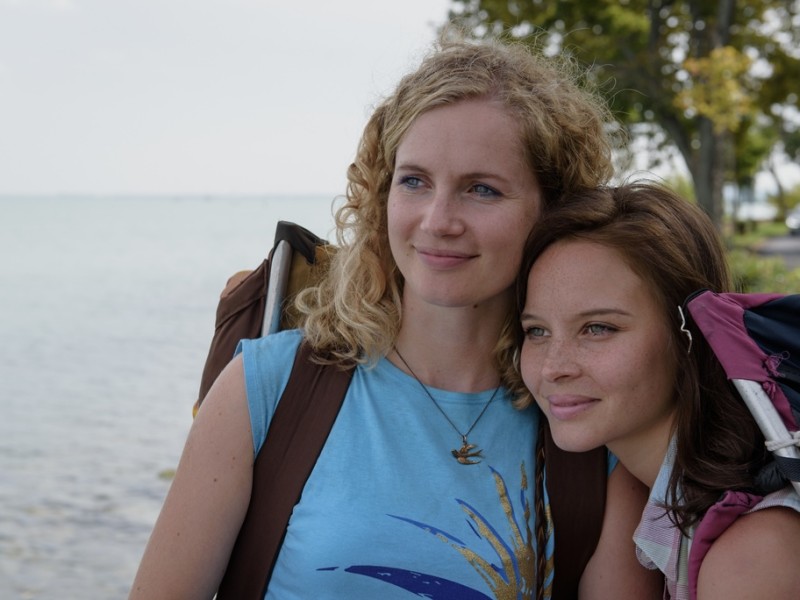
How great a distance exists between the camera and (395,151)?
2.70 metres

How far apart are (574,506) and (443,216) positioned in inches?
33.5

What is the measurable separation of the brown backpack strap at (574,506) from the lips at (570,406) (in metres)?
0.20

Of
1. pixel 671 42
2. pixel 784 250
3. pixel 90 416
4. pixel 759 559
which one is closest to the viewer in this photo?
pixel 759 559

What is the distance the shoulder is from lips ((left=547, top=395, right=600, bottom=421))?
469 mm

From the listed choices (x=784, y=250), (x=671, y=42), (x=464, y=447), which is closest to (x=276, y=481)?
(x=464, y=447)

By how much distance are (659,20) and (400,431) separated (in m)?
18.4

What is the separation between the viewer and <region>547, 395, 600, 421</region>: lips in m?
2.43

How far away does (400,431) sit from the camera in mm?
2576

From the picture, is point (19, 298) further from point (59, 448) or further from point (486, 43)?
point (486, 43)

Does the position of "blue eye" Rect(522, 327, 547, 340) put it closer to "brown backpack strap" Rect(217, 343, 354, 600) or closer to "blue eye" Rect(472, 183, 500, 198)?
"blue eye" Rect(472, 183, 500, 198)

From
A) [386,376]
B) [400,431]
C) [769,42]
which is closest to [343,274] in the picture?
[386,376]

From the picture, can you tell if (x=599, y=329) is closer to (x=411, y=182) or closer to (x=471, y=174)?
(x=471, y=174)

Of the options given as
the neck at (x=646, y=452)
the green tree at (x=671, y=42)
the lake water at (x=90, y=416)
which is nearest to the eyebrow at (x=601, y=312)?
the neck at (x=646, y=452)

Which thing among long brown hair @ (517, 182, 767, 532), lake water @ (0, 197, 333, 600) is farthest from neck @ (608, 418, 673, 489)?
→ lake water @ (0, 197, 333, 600)
